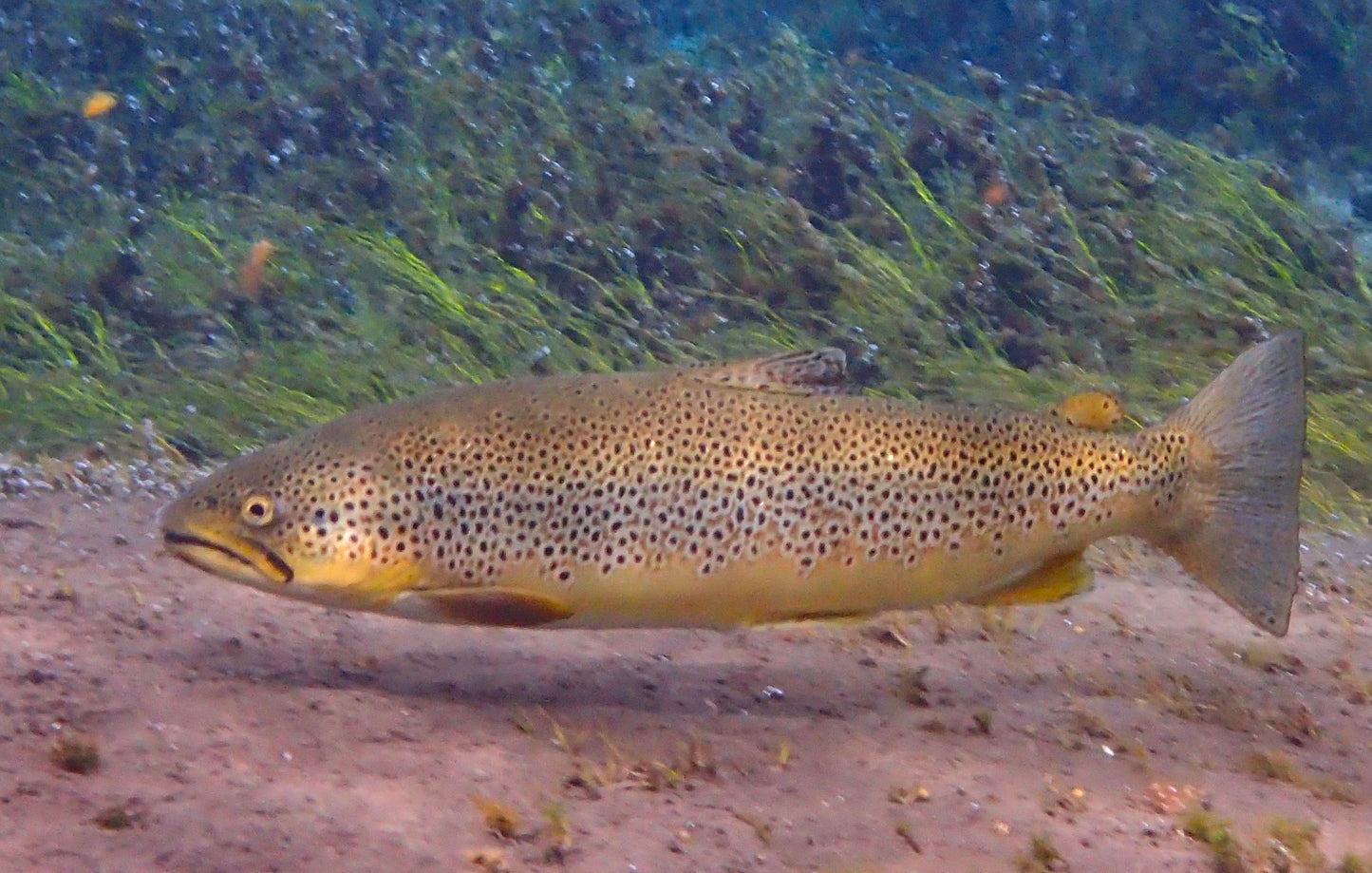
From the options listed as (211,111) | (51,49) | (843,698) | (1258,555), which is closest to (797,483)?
(843,698)

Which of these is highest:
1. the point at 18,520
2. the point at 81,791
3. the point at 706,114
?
the point at 706,114

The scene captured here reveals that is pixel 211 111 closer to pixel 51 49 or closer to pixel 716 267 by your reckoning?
pixel 51 49

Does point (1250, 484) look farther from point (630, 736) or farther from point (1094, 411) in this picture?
point (630, 736)

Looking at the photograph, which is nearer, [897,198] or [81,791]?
[81,791]

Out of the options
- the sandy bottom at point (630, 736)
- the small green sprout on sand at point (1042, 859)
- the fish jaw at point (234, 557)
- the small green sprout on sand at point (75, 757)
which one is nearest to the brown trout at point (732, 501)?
the fish jaw at point (234, 557)

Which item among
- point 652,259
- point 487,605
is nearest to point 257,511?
point 487,605
